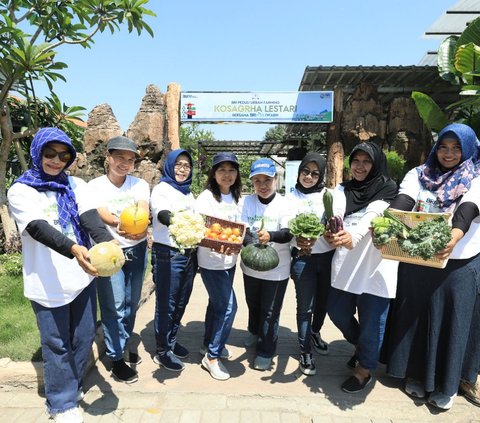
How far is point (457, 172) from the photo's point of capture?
2646 millimetres

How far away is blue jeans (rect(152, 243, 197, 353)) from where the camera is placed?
10.5ft

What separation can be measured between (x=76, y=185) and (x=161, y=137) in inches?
280

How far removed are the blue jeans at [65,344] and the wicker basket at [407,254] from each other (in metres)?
2.19

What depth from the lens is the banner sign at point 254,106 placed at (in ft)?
31.4

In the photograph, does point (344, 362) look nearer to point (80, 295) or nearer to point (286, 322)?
point (286, 322)

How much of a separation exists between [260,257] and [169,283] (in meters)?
0.91

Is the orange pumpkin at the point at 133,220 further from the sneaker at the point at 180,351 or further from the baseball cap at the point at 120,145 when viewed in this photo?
the sneaker at the point at 180,351

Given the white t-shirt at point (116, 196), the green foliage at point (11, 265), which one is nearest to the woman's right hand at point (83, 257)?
the white t-shirt at point (116, 196)

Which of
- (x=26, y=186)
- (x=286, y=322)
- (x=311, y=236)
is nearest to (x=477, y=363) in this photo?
(x=311, y=236)

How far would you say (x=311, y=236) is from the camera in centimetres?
278

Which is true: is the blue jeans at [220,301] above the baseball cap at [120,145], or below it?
below

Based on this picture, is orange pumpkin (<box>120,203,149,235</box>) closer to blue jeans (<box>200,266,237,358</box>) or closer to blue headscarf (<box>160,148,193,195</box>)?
blue headscarf (<box>160,148,193,195</box>)

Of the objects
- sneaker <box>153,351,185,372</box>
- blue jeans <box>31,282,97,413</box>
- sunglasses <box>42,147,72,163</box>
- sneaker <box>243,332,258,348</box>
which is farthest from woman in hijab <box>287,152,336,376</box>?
sunglasses <box>42,147,72,163</box>

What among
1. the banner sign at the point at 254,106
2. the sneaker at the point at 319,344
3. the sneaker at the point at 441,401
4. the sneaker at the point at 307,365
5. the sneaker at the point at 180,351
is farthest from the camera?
the banner sign at the point at 254,106
